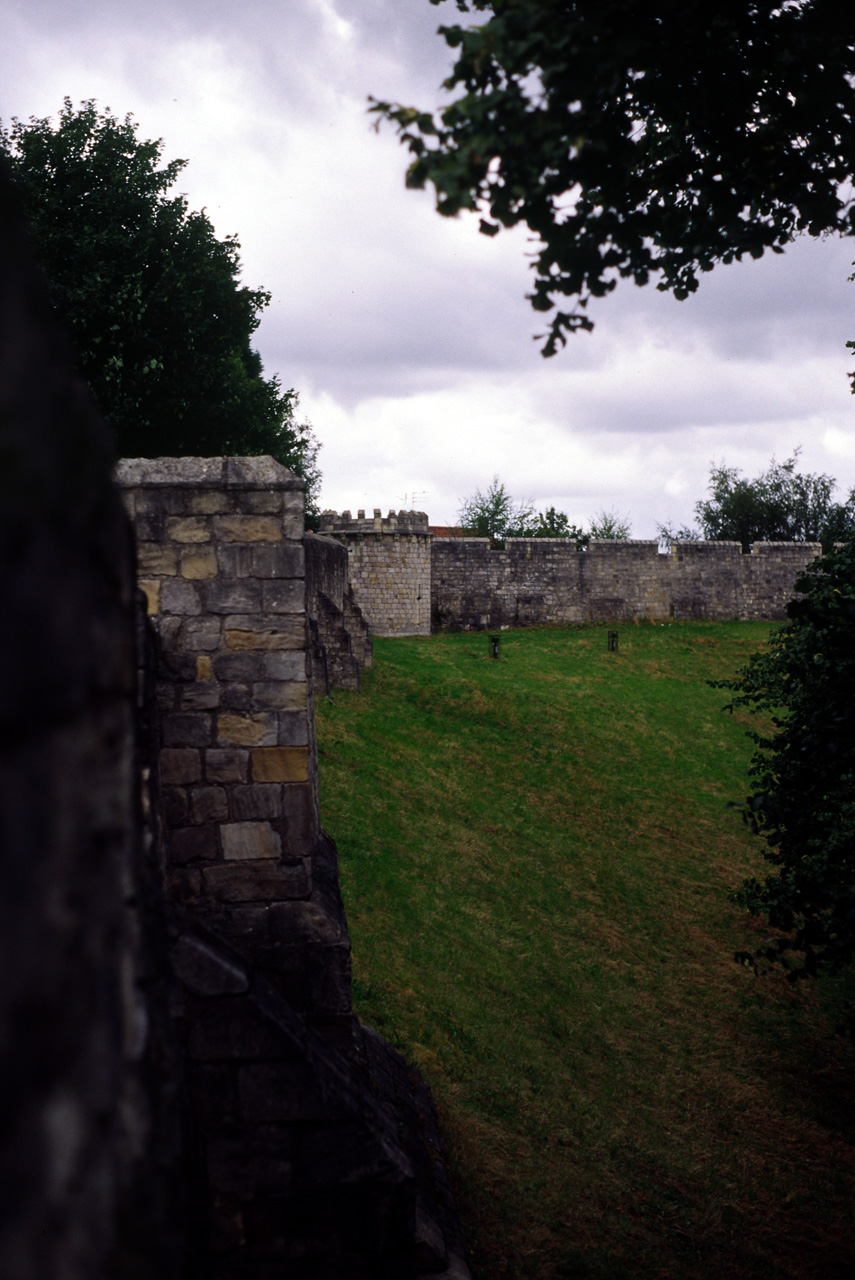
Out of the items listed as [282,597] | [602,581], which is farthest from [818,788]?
[602,581]

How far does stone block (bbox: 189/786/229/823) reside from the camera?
4766mm

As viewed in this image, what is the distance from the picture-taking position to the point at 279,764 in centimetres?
483

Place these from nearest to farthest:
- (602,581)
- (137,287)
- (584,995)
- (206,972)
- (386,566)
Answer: (206,972), (584,995), (137,287), (386,566), (602,581)

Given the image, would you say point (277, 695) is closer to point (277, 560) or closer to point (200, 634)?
point (200, 634)

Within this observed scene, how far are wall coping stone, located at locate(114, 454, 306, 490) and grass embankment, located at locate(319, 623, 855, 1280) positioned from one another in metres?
4.67

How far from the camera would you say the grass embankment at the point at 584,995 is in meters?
5.96

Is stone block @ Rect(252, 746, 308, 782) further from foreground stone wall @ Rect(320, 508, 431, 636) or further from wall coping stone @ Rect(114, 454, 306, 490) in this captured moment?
foreground stone wall @ Rect(320, 508, 431, 636)

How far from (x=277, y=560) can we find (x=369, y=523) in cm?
2234

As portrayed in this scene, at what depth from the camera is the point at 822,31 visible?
142 inches

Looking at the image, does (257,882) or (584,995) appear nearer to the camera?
(257,882)

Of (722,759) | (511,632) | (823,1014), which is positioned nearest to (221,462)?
(823,1014)

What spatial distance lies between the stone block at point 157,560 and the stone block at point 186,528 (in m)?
0.07

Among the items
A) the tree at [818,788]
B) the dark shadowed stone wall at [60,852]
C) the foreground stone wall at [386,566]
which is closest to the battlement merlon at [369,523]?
the foreground stone wall at [386,566]

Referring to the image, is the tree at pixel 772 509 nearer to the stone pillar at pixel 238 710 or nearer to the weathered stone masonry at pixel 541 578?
the weathered stone masonry at pixel 541 578
